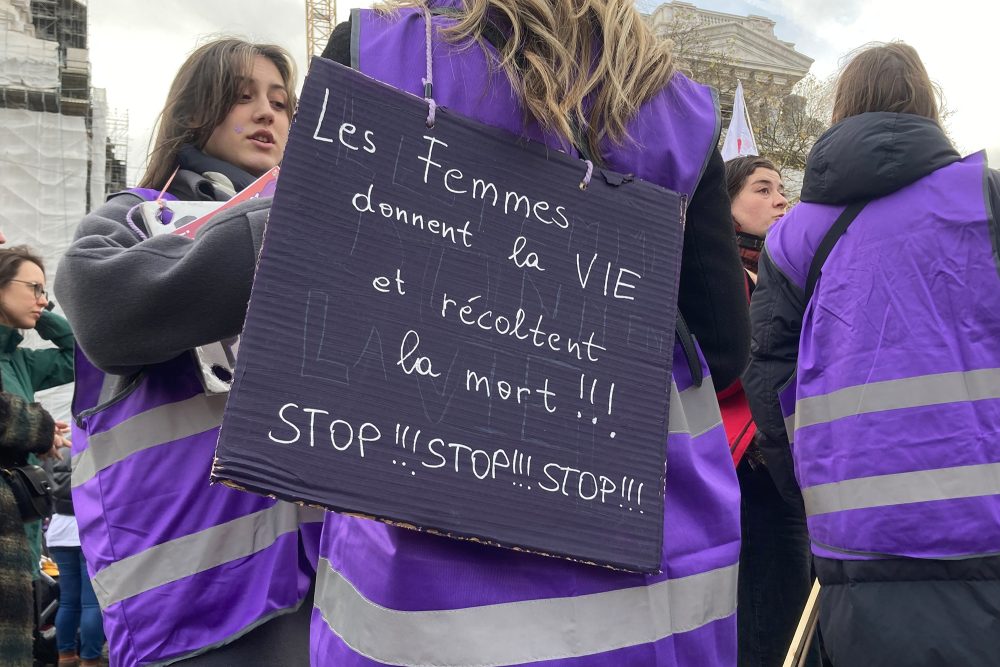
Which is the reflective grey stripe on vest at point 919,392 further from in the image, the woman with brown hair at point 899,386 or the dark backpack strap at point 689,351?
the dark backpack strap at point 689,351

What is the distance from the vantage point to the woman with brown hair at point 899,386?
2244 mm

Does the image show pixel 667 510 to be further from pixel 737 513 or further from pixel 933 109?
pixel 933 109

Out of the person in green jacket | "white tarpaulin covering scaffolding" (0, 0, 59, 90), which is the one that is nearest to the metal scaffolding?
"white tarpaulin covering scaffolding" (0, 0, 59, 90)

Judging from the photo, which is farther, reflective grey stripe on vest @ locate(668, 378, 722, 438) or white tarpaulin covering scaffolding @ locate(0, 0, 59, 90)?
white tarpaulin covering scaffolding @ locate(0, 0, 59, 90)

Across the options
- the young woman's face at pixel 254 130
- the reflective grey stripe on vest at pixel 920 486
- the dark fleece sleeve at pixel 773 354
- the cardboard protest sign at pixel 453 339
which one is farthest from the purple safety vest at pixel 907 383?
the young woman's face at pixel 254 130

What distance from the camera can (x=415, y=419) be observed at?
3.99 feet

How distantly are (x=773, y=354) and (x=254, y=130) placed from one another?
5.45 feet

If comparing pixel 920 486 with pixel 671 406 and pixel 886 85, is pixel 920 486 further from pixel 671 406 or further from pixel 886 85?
pixel 886 85

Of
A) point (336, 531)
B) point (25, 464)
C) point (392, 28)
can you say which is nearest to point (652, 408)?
point (336, 531)

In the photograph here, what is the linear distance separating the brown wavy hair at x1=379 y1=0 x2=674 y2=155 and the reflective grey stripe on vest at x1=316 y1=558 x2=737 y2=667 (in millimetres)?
681

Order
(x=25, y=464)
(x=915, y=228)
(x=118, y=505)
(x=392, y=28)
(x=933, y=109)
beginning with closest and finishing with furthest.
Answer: (x=392, y=28)
(x=118, y=505)
(x=915, y=228)
(x=933, y=109)
(x=25, y=464)

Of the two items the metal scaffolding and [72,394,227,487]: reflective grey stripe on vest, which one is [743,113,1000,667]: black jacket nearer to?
[72,394,227,487]: reflective grey stripe on vest

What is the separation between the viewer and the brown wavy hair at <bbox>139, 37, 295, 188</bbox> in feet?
7.18

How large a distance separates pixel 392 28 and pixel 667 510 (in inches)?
→ 33.1
